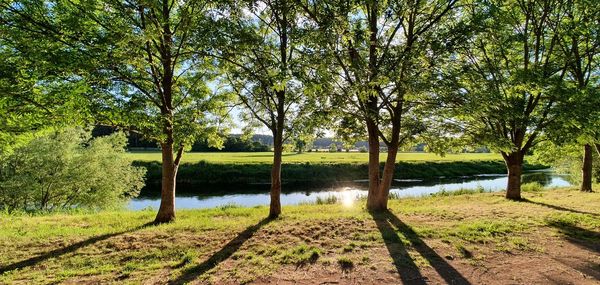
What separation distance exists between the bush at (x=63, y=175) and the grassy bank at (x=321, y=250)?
1319 centimetres

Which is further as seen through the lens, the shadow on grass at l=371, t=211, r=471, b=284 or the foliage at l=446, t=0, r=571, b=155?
the foliage at l=446, t=0, r=571, b=155

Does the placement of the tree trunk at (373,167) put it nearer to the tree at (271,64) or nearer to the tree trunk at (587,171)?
the tree at (271,64)

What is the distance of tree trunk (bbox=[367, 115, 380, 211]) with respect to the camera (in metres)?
14.2

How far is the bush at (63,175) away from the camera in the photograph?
23.1 m

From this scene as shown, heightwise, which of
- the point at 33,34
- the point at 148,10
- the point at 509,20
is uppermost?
the point at 509,20

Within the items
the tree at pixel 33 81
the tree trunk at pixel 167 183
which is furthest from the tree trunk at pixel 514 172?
the tree at pixel 33 81

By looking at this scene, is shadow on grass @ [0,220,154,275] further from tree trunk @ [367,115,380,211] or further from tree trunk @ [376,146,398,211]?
tree trunk @ [376,146,398,211]

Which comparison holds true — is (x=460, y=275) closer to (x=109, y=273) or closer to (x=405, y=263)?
(x=405, y=263)

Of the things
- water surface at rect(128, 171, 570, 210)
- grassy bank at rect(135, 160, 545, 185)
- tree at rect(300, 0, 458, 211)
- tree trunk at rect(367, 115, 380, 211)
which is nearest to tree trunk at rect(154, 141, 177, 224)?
tree at rect(300, 0, 458, 211)

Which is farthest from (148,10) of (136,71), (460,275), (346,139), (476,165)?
(476,165)

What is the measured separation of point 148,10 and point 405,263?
36.1ft

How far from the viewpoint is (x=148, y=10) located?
11.1m

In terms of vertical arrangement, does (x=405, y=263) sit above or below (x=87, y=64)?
below

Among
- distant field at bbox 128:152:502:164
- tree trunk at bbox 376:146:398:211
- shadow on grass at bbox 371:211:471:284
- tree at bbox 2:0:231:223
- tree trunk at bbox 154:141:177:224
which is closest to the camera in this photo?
shadow on grass at bbox 371:211:471:284
